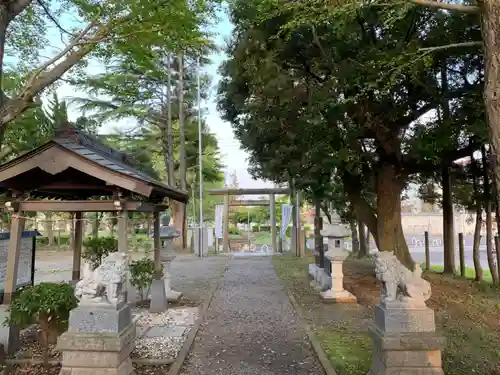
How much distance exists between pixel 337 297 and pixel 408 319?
15.2 feet

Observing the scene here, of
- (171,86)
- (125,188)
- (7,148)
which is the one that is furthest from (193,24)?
(171,86)

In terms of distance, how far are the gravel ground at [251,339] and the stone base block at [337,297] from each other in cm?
80

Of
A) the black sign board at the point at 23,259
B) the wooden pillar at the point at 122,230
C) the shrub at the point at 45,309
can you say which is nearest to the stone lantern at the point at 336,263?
the wooden pillar at the point at 122,230

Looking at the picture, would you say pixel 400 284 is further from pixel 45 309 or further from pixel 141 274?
pixel 141 274

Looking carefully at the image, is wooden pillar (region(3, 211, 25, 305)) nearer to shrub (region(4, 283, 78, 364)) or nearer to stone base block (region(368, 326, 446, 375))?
shrub (region(4, 283, 78, 364))

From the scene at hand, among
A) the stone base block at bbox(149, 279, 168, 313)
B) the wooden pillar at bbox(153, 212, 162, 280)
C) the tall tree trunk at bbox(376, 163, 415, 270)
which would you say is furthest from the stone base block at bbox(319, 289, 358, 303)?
the wooden pillar at bbox(153, 212, 162, 280)

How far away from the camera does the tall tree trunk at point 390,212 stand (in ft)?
30.4

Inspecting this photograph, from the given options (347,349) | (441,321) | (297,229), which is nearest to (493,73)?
(347,349)

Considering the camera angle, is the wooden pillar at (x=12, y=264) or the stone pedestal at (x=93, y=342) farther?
the wooden pillar at (x=12, y=264)

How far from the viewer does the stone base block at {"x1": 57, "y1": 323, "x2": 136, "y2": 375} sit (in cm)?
338

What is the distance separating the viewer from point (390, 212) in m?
9.35

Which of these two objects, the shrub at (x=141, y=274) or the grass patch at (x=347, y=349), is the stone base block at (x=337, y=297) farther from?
the shrub at (x=141, y=274)

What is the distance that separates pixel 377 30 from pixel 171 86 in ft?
46.1

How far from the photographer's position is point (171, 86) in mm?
20297
